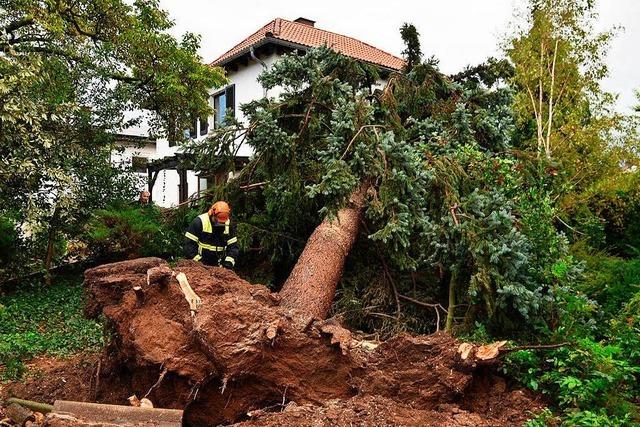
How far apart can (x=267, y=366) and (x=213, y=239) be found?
9.21 ft

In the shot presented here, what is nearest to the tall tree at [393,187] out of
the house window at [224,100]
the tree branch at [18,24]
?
the tree branch at [18,24]

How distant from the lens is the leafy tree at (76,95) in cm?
909

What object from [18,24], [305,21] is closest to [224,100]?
[305,21]

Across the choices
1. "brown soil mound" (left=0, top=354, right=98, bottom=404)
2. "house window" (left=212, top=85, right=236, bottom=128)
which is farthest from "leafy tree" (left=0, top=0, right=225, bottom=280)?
"house window" (left=212, top=85, right=236, bottom=128)

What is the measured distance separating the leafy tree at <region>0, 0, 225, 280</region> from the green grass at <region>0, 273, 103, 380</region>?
0.91 m

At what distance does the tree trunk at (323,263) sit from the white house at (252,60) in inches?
332

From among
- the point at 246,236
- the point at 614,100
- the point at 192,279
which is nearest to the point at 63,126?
the point at 246,236

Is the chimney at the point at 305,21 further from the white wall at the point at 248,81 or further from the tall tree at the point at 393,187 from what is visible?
the tall tree at the point at 393,187

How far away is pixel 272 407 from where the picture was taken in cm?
454

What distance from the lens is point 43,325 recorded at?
8.76m

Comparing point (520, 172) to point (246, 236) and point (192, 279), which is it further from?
point (192, 279)

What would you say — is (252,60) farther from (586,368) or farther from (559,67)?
(586,368)

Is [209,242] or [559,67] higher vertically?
[559,67]

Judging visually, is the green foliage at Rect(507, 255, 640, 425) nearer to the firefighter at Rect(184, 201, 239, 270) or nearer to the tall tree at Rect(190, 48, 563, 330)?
the tall tree at Rect(190, 48, 563, 330)
